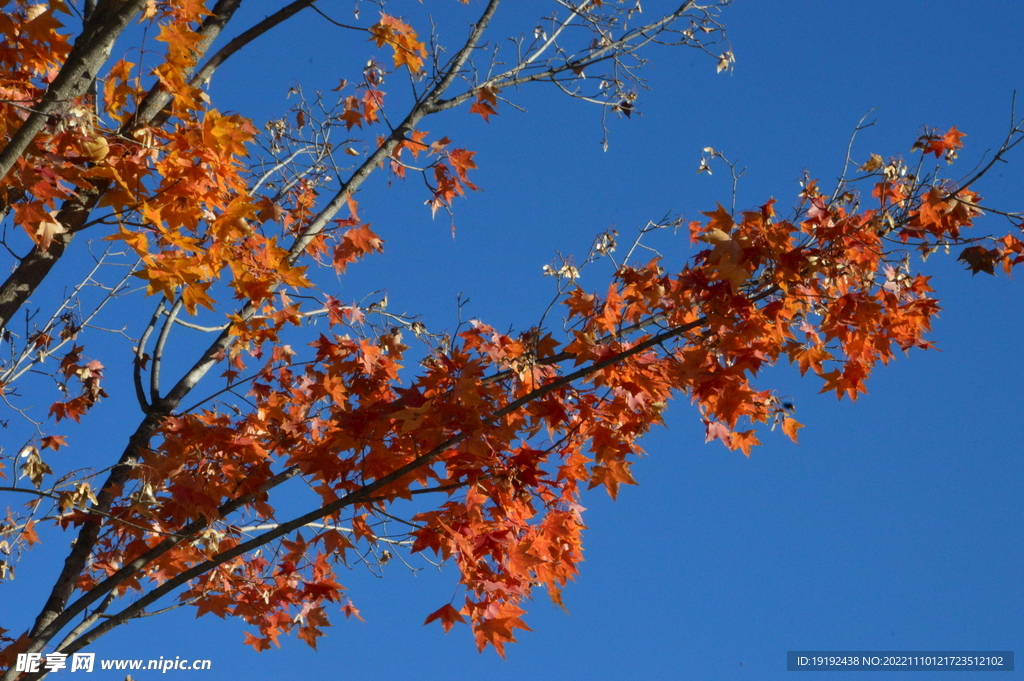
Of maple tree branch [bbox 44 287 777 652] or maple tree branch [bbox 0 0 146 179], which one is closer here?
maple tree branch [bbox 0 0 146 179]

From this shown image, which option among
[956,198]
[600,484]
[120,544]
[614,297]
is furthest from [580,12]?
[120,544]

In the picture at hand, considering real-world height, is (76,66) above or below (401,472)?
above

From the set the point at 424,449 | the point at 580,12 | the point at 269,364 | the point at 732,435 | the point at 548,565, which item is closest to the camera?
the point at 424,449

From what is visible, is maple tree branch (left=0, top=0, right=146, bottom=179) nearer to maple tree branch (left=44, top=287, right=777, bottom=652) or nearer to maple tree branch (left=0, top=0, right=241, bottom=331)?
maple tree branch (left=0, top=0, right=241, bottom=331)

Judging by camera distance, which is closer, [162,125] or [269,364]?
[162,125]

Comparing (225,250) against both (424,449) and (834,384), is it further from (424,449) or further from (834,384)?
(834,384)

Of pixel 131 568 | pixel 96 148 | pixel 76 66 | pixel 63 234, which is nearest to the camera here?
pixel 76 66

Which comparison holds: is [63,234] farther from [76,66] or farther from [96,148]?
[76,66]

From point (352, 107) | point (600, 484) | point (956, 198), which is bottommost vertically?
point (600, 484)

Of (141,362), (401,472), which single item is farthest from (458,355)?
(141,362)

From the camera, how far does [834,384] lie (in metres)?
4.21

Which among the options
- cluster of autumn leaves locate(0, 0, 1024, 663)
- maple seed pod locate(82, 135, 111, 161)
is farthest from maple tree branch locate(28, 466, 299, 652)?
maple seed pod locate(82, 135, 111, 161)

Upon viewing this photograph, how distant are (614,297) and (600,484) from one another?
0.90m

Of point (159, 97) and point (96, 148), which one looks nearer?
point (96, 148)
